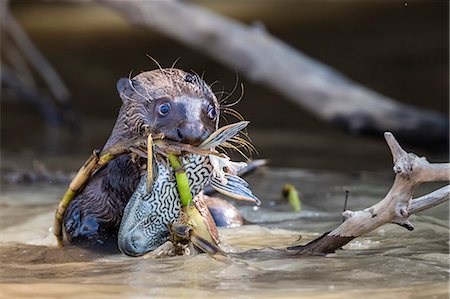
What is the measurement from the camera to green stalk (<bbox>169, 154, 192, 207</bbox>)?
3129 millimetres

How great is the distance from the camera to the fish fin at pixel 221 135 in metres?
3.13

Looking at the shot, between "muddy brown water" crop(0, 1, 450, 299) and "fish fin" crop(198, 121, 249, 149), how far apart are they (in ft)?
1.15

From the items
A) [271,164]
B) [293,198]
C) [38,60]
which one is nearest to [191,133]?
[293,198]

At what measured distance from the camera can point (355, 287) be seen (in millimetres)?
2875

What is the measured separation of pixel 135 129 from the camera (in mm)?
3441

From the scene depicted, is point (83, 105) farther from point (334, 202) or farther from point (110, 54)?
point (334, 202)

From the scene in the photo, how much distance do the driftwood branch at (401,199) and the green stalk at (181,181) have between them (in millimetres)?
459

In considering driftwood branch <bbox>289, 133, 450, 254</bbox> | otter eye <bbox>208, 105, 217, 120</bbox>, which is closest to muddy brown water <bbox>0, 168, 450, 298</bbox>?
driftwood branch <bbox>289, 133, 450, 254</bbox>

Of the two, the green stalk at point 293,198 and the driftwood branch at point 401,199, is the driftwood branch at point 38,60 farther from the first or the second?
the driftwood branch at point 401,199

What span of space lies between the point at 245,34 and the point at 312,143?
944mm

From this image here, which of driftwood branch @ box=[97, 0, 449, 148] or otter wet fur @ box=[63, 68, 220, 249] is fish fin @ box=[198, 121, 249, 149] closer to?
otter wet fur @ box=[63, 68, 220, 249]

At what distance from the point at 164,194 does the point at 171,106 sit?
289 mm

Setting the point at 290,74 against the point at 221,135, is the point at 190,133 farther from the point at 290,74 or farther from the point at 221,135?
the point at 290,74

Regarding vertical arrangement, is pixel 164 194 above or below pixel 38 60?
below
